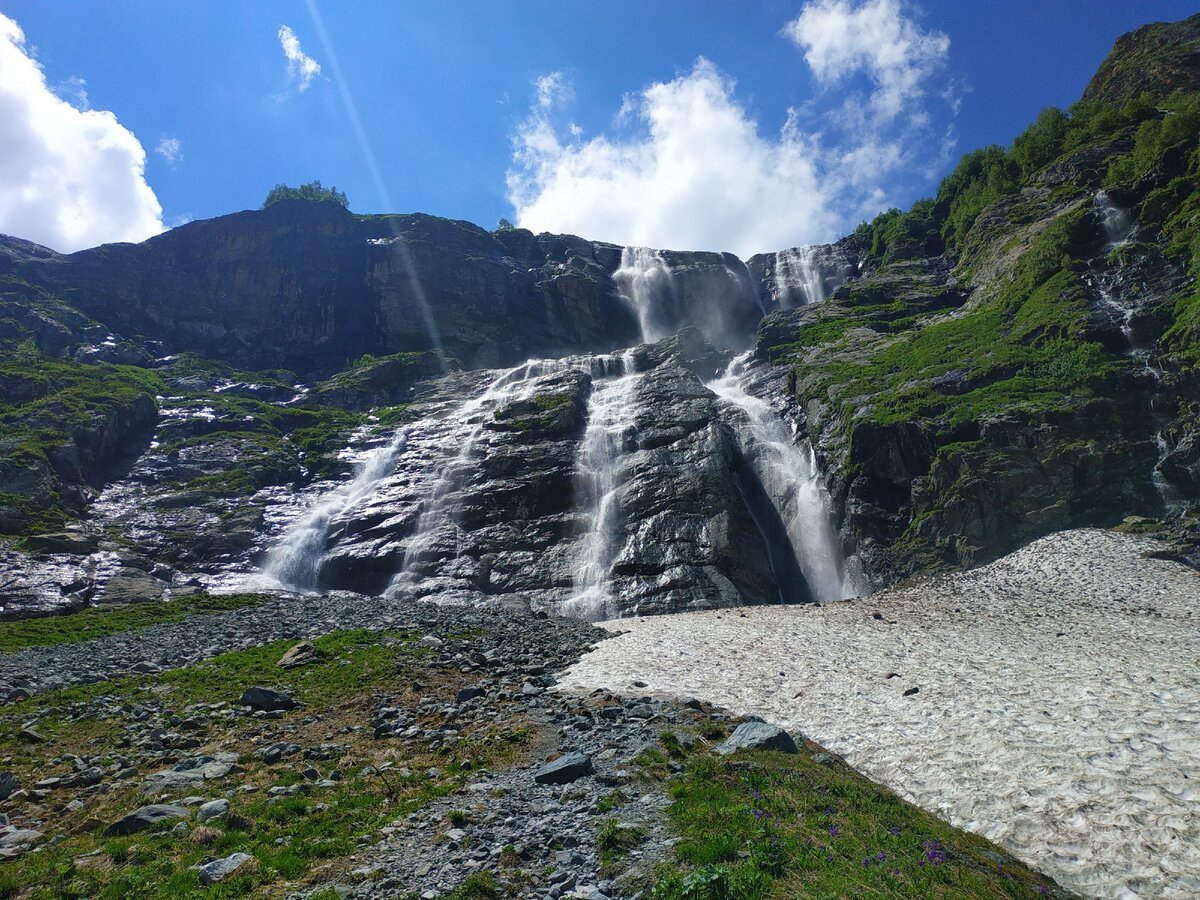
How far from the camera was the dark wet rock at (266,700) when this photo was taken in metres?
18.8

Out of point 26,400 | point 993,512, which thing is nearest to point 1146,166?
point 993,512

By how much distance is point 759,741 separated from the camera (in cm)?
1354

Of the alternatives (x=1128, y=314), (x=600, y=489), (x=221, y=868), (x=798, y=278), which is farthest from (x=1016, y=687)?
(x=798, y=278)

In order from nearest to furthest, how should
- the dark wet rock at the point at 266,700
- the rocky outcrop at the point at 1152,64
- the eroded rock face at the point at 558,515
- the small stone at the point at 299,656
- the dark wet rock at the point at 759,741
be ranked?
the dark wet rock at the point at 759,741 → the dark wet rock at the point at 266,700 → the small stone at the point at 299,656 → the eroded rock face at the point at 558,515 → the rocky outcrop at the point at 1152,64

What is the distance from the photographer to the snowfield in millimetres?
10234

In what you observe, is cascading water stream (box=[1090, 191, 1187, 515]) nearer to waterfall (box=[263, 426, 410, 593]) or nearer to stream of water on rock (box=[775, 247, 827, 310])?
stream of water on rock (box=[775, 247, 827, 310])

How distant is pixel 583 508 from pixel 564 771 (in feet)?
135

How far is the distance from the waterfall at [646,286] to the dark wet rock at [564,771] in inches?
3763

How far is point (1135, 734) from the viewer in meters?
13.1

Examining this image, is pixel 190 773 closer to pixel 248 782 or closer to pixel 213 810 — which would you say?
pixel 248 782

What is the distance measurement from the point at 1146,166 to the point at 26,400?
11846cm

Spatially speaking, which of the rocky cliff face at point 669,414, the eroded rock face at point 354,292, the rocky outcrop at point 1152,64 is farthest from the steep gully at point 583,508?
the rocky outcrop at point 1152,64

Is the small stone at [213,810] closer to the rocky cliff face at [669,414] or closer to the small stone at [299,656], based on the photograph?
the small stone at [299,656]

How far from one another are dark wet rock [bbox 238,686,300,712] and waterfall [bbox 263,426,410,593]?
34139mm
